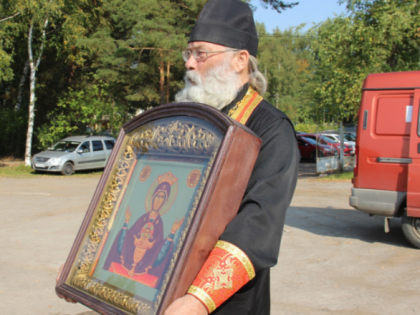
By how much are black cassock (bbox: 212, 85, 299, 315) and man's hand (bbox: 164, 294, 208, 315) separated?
0.22 metres

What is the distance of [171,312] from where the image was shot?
1312 millimetres

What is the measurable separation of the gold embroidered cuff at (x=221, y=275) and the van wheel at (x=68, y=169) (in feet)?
59.0

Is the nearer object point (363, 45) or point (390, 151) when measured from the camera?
point (390, 151)

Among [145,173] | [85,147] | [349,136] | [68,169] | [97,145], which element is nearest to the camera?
[145,173]

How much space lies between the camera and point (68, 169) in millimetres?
18672

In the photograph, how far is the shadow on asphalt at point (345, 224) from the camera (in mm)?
7695

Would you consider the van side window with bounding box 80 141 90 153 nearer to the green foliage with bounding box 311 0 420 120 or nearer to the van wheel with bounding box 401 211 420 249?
the green foliage with bounding box 311 0 420 120

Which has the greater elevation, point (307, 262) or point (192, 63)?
point (192, 63)

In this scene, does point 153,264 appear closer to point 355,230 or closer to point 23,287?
point 23,287

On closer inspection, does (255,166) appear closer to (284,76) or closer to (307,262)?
(307,262)

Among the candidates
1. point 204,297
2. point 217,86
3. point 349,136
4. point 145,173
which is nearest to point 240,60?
point 217,86

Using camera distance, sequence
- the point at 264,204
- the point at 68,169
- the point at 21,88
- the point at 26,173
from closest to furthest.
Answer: the point at 264,204, the point at 68,169, the point at 26,173, the point at 21,88

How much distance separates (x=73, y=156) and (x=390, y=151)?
14689 mm

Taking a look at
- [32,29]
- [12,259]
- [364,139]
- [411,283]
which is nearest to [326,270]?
[411,283]
